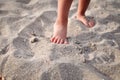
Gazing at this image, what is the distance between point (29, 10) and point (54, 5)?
11.7 inches

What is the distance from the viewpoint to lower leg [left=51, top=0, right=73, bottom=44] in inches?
79.0

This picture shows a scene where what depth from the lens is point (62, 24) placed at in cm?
208

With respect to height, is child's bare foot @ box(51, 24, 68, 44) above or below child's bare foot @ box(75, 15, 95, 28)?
below

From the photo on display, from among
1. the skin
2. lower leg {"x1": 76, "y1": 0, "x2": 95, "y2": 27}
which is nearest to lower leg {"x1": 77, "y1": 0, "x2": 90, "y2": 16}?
lower leg {"x1": 76, "y1": 0, "x2": 95, "y2": 27}

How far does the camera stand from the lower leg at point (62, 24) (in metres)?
2.01

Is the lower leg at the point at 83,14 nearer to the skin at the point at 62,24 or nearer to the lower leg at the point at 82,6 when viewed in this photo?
the lower leg at the point at 82,6

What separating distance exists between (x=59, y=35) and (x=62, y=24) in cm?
10

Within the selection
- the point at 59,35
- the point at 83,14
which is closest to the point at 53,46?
the point at 59,35

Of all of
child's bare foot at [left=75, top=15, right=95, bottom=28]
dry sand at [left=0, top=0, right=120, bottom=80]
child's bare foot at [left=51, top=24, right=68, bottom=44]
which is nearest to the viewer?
dry sand at [left=0, top=0, right=120, bottom=80]

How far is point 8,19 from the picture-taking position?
2.36 metres

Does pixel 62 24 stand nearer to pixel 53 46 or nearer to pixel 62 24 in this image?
pixel 62 24

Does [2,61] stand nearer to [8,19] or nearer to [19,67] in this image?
[19,67]

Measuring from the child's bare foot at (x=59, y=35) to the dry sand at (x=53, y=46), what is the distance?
57 mm

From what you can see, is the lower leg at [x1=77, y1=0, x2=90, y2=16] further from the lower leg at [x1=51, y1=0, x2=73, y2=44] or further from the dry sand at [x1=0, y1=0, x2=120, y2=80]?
the lower leg at [x1=51, y1=0, x2=73, y2=44]
